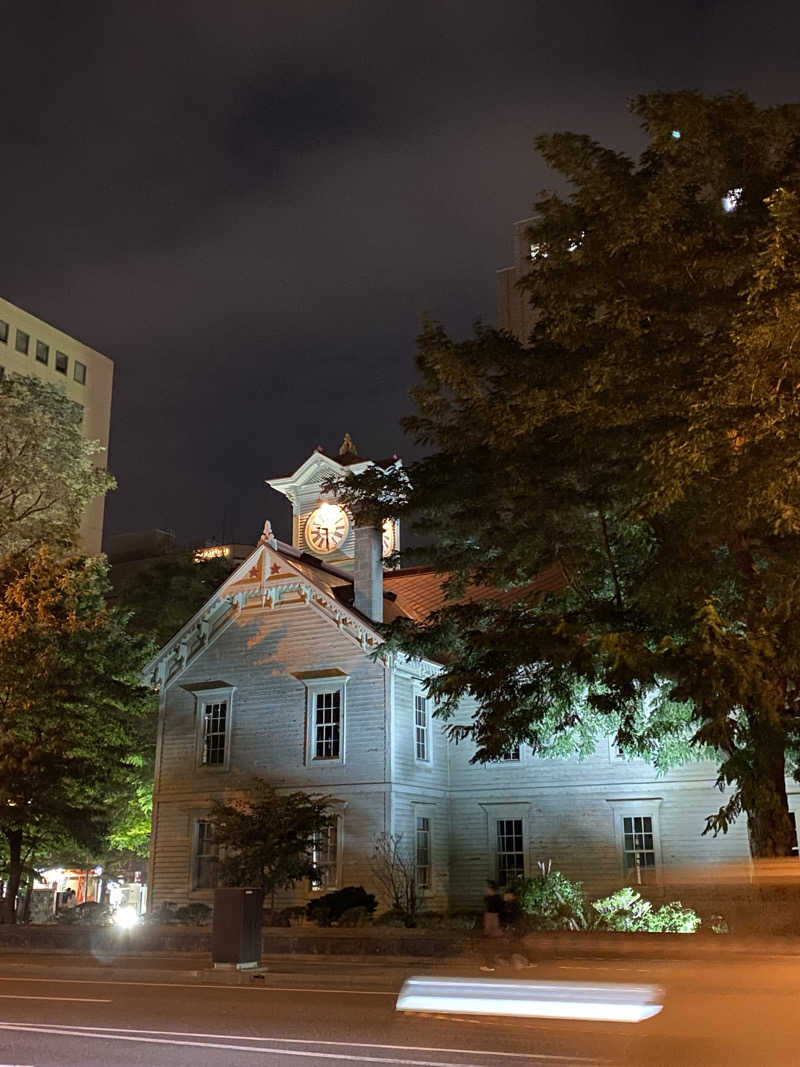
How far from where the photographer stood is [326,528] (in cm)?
3897

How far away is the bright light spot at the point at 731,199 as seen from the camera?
19375mm

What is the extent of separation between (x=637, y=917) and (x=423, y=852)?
901 centimetres

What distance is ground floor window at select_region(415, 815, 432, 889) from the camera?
98.4 feet

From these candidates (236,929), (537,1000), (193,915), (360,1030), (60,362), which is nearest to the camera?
(360,1030)

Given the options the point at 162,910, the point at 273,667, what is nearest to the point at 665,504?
the point at 273,667

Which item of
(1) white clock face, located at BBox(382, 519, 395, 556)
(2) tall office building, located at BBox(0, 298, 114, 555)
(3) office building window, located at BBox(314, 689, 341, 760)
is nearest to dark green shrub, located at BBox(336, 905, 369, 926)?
(3) office building window, located at BBox(314, 689, 341, 760)

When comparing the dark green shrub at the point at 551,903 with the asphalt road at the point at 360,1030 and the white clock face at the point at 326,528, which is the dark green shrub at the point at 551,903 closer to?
the asphalt road at the point at 360,1030

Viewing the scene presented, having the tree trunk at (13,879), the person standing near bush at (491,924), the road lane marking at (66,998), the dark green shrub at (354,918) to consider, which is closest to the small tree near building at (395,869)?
the dark green shrub at (354,918)

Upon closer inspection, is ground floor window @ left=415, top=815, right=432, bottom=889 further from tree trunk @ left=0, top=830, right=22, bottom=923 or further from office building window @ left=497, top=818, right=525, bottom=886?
tree trunk @ left=0, top=830, right=22, bottom=923

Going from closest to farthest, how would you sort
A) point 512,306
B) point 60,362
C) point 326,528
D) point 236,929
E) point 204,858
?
point 236,929 → point 204,858 → point 326,528 → point 512,306 → point 60,362

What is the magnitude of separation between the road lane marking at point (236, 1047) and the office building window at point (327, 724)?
1961 centimetres

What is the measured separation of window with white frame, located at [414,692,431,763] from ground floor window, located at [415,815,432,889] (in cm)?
178

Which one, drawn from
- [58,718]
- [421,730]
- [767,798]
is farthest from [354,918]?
[767,798]

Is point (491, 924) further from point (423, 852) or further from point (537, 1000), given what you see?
point (423, 852)
